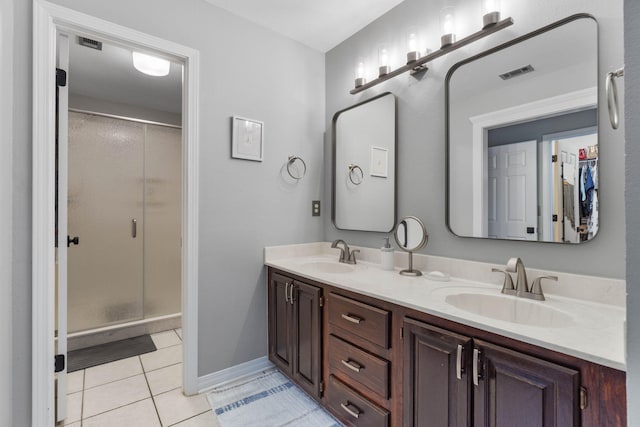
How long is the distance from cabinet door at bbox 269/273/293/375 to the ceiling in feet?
5.97

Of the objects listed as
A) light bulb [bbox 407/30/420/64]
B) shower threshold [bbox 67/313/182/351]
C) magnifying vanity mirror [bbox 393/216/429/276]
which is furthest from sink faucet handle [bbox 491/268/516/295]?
shower threshold [bbox 67/313/182/351]

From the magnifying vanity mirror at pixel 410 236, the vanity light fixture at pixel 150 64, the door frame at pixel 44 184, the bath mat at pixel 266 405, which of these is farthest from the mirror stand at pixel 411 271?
the vanity light fixture at pixel 150 64

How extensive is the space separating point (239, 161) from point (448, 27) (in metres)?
1.51

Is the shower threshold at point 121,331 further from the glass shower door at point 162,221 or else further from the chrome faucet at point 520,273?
the chrome faucet at point 520,273

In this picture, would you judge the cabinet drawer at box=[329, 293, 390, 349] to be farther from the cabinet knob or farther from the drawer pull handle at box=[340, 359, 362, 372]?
the drawer pull handle at box=[340, 359, 362, 372]

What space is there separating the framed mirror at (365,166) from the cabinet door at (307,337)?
2.34ft

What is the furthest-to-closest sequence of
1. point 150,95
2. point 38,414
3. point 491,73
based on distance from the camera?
1. point 150,95
2. point 491,73
3. point 38,414

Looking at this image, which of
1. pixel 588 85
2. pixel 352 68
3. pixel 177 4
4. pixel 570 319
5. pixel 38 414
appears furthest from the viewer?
pixel 352 68

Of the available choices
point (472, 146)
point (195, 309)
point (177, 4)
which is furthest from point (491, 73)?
point (195, 309)

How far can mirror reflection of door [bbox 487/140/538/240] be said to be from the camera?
1.38 meters

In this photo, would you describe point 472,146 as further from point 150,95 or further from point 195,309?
point 150,95

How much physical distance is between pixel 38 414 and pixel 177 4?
91.5 inches

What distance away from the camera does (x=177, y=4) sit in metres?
1.79

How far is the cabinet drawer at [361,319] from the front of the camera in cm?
131
